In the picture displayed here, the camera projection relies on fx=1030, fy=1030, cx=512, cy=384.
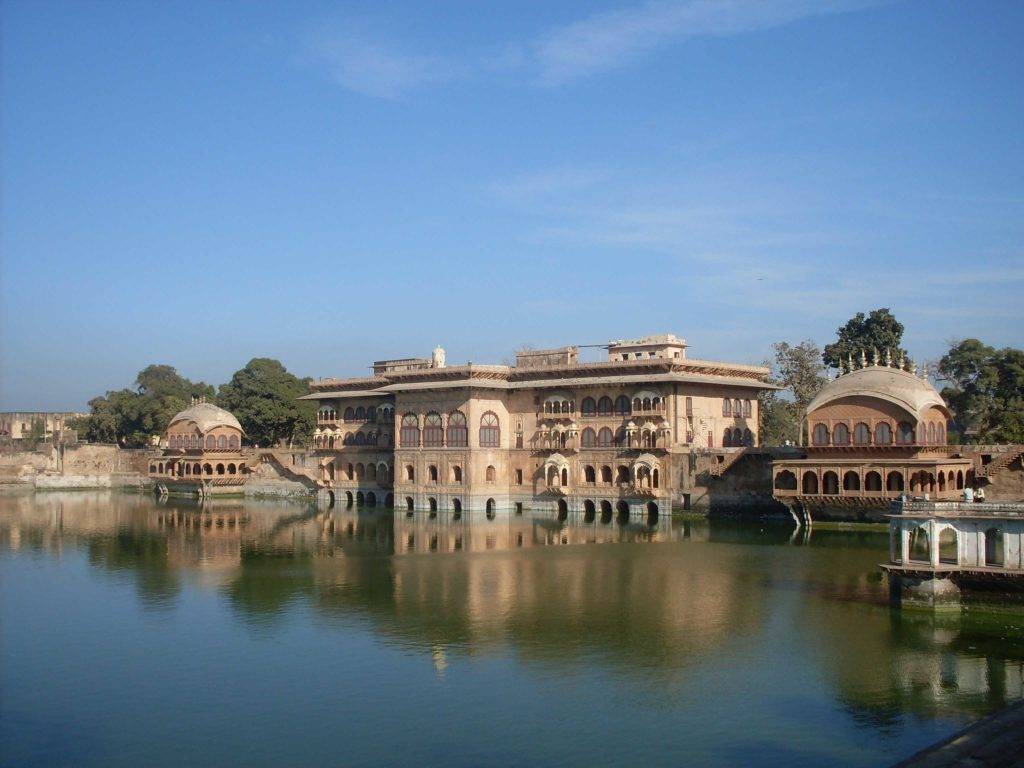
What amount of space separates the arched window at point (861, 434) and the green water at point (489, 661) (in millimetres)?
5682

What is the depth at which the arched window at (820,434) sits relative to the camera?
40656mm

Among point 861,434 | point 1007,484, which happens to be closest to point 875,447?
point 861,434

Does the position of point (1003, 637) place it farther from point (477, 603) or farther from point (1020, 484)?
point (1020, 484)

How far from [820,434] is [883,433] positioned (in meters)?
2.50

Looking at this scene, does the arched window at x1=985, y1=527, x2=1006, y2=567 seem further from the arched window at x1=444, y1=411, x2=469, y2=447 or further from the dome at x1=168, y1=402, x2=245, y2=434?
the dome at x1=168, y1=402, x2=245, y2=434

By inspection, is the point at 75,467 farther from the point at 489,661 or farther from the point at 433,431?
the point at 489,661

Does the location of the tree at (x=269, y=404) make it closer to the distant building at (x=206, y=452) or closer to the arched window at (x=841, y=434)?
the distant building at (x=206, y=452)

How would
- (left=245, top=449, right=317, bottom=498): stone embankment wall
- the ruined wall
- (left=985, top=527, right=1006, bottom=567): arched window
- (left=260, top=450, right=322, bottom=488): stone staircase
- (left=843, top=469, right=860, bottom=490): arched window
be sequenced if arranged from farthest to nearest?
(left=245, top=449, right=317, bottom=498): stone embankment wall, (left=260, top=450, right=322, bottom=488): stone staircase, (left=843, top=469, right=860, bottom=490): arched window, the ruined wall, (left=985, top=527, right=1006, bottom=567): arched window

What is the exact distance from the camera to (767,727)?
54.5ft

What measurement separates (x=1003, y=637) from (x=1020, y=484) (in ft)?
64.2

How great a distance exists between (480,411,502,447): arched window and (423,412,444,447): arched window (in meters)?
2.15

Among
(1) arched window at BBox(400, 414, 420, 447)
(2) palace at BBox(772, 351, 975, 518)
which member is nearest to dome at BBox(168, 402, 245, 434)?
(1) arched window at BBox(400, 414, 420, 447)

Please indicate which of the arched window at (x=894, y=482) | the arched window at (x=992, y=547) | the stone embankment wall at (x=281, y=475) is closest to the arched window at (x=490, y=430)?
the stone embankment wall at (x=281, y=475)

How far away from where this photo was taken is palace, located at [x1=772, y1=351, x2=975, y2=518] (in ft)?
126
